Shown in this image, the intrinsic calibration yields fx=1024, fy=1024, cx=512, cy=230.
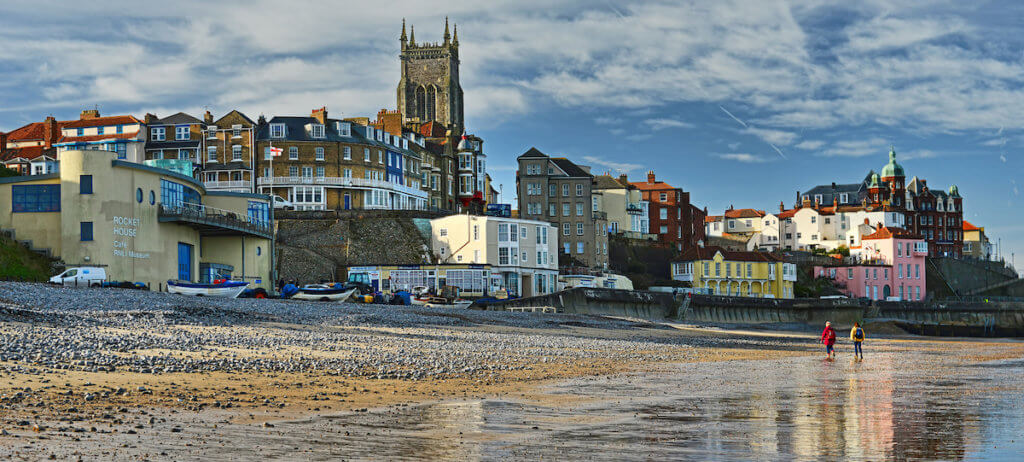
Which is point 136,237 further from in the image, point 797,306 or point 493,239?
point 797,306

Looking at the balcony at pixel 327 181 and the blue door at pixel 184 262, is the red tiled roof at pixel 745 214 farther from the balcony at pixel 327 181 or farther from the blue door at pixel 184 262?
the blue door at pixel 184 262

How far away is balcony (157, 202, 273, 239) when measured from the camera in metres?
57.8

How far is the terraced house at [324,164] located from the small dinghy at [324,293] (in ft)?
137

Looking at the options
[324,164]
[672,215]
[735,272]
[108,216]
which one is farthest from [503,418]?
[672,215]

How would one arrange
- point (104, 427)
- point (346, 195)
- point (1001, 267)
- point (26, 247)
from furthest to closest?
point (1001, 267) → point (346, 195) → point (26, 247) → point (104, 427)

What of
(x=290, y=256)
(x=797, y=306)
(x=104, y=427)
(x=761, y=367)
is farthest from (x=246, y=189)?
(x=104, y=427)

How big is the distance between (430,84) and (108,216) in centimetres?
11332

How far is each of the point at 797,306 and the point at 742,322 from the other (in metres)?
10.1

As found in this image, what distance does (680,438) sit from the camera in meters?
14.8

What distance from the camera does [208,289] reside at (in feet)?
169

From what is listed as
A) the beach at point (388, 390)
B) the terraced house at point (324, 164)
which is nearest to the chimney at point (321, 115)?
the terraced house at point (324, 164)

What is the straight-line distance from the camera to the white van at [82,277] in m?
46.6

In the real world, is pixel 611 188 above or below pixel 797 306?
above

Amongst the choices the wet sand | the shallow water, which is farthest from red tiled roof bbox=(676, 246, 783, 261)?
the shallow water
